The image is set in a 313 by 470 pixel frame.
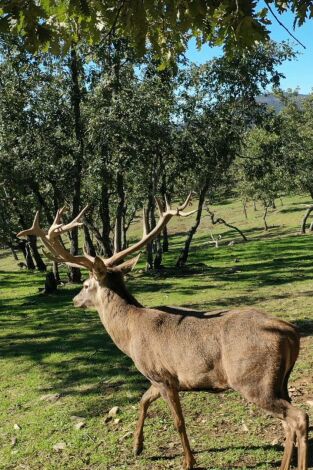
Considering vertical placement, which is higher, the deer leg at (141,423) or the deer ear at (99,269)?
the deer ear at (99,269)

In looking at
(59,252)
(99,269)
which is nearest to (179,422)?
(99,269)

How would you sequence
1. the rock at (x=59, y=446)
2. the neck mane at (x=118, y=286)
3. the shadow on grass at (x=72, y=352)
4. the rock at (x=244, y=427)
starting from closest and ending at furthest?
the rock at (x=244, y=427) → the rock at (x=59, y=446) → the neck mane at (x=118, y=286) → the shadow on grass at (x=72, y=352)

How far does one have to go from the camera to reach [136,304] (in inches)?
256

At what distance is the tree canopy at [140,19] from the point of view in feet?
13.9

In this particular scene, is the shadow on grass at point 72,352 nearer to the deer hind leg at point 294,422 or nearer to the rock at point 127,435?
the rock at point 127,435

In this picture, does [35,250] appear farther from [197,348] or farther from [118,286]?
[197,348]

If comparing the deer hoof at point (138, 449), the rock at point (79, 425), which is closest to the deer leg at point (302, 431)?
the deer hoof at point (138, 449)

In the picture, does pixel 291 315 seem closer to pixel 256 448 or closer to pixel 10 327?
pixel 256 448

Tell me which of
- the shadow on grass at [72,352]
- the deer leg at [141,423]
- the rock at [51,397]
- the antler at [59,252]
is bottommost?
the shadow on grass at [72,352]

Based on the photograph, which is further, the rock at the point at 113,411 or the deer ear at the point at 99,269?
the rock at the point at 113,411

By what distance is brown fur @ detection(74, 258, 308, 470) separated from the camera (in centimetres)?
476

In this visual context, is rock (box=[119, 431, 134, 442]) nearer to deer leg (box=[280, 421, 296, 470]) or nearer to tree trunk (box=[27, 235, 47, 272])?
deer leg (box=[280, 421, 296, 470])

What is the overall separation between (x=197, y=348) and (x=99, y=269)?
5.92ft

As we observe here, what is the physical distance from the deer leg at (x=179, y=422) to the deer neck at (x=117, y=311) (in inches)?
34.8
